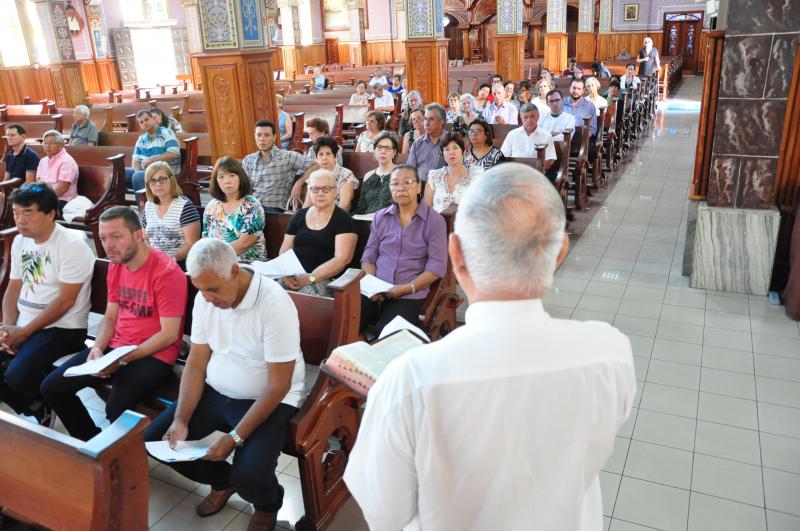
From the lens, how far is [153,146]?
19.9 feet

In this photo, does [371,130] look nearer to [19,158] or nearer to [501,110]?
[501,110]

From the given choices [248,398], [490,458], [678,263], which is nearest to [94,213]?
[248,398]

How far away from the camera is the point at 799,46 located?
383 centimetres

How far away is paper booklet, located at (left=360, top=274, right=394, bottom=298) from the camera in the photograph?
3279mm

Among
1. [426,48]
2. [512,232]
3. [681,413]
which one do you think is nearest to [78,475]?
[512,232]

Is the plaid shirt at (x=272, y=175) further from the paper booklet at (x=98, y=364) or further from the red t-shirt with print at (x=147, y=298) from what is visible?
the paper booklet at (x=98, y=364)

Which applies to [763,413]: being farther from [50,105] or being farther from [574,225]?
[50,105]

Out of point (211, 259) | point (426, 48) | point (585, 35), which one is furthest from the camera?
point (585, 35)

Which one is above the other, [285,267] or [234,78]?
[234,78]

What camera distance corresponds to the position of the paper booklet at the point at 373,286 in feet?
10.8

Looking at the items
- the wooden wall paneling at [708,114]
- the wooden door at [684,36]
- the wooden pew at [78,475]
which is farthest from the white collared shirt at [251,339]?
the wooden door at [684,36]

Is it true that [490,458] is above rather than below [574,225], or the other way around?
above

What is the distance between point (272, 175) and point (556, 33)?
1532 cm

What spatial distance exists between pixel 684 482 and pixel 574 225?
3.80 metres
